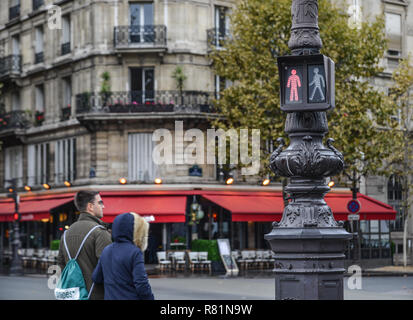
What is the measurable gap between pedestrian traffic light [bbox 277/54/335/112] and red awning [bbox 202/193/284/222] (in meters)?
23.7

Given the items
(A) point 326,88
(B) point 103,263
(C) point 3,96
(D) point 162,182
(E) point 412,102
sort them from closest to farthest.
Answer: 1. (B) point 103,263
2. (A) point 326,88
3. (D) point 162,182
4. (E) point 412,102
5. (C) point 3,96

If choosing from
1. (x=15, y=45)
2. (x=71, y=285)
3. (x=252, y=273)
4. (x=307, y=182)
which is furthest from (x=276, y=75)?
(x=71, y=285)

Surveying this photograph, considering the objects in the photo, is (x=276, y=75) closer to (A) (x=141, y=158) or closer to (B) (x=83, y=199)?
(A) (x=141, y=158)

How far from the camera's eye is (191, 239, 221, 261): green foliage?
1259 inches

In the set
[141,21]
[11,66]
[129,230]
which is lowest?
[129,230]

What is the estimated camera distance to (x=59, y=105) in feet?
123

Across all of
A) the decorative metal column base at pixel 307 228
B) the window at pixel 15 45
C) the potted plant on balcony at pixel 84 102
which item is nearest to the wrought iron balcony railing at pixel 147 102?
the potted plant on balcony at pixel 84 102

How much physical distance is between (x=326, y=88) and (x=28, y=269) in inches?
1129

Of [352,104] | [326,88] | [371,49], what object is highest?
[371,49]

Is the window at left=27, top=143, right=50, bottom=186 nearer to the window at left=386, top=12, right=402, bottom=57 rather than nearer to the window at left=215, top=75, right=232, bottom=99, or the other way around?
the window at left=215, top=75, right=232, bottom=99

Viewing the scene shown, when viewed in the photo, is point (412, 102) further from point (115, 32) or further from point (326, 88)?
point (326, 88)

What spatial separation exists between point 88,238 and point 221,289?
15.2 m

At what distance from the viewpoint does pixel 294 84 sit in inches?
340
